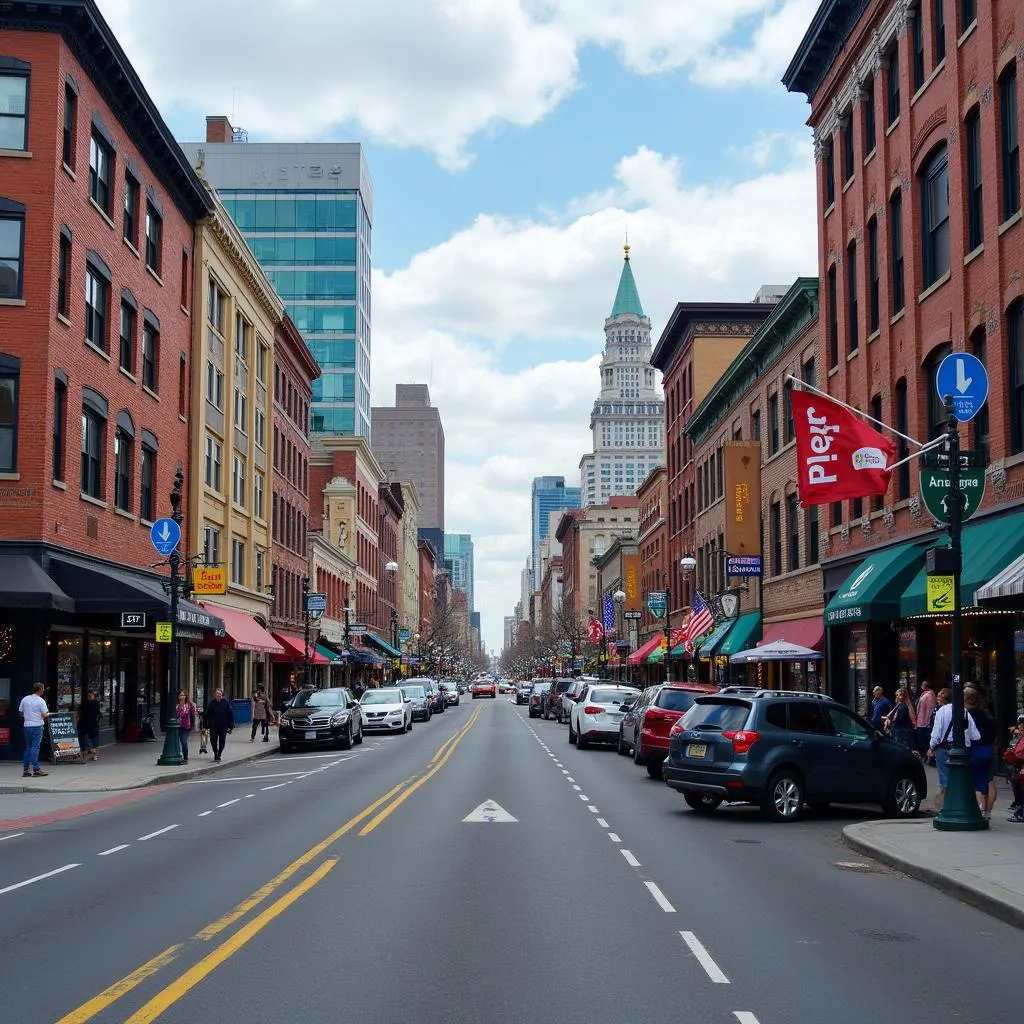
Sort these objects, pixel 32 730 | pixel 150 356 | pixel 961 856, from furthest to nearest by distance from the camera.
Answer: pixel 150 356 < pixel 32 730 < pixel 961 856

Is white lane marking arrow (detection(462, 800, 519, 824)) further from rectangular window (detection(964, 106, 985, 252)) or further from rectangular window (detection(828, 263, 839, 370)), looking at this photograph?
rectangular window (detection(828, 263, 839, 370))

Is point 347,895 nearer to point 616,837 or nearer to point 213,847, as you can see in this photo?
point 213,847

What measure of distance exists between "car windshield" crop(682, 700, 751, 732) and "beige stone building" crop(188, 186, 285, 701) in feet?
78.1

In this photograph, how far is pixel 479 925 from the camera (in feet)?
33.4

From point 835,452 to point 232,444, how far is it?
101ft

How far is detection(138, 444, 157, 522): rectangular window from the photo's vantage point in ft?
122

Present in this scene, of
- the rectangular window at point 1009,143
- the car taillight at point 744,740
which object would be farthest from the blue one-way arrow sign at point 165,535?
the rectangular window at point 1009,143

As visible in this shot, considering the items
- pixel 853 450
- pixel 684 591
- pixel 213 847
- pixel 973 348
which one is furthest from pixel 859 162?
pixel 684 591

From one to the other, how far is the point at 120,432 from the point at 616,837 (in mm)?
23346

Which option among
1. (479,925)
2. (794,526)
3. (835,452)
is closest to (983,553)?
(835,452)

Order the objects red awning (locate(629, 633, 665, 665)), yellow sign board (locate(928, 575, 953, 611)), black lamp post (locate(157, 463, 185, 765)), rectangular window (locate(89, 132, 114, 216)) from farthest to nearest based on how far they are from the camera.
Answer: red awning (locate(629, 633, 665, 665)) → rectangular window (locate(89, 132, 114, 216)) → black lamp post (locate(157, 463, 185, 765)) → yellow sign board (locate(928, 575, 953, 611))

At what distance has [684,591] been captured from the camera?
6594cm

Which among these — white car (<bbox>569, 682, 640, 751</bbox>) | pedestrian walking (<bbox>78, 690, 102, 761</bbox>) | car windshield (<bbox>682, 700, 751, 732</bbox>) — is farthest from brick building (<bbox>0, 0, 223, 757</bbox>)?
car windshield (<bbox>682, 700, 751, 732</bbox>)

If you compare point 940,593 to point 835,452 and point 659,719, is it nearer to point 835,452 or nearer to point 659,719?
point 835,452
